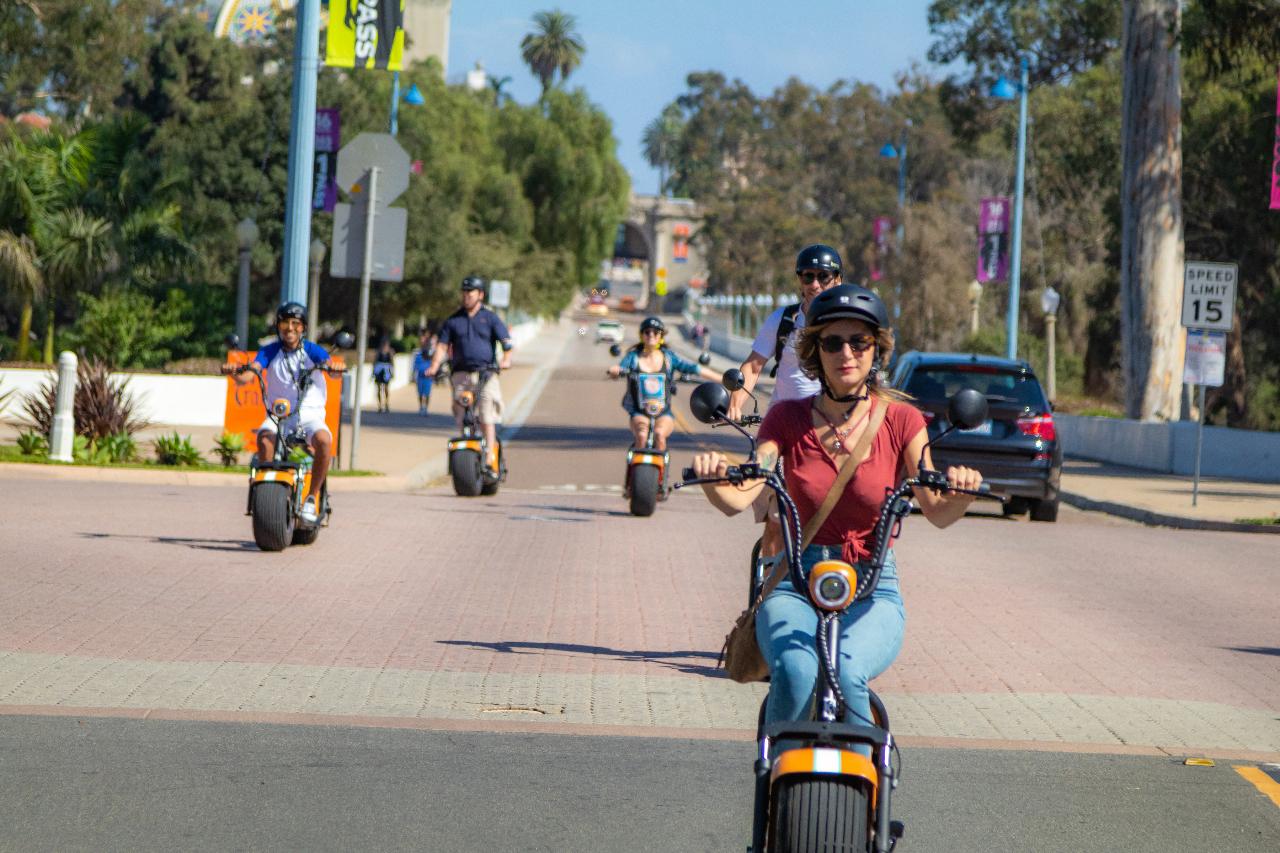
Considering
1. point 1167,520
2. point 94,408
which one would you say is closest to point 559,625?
point 1167,520

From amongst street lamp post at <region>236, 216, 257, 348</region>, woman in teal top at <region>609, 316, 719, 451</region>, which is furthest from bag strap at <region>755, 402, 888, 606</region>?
street lamp post at <region>236, 216, 257, 348</region>

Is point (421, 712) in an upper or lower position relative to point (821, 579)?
lower

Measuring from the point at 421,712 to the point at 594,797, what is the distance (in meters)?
1.70

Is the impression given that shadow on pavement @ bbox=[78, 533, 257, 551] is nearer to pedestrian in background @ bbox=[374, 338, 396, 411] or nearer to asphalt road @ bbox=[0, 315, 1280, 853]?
asphalt road @ bbox=[0, 315, 1280, 853]

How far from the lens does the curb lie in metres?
20.1

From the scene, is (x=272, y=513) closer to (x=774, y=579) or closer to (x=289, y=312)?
(x=289, y=312)

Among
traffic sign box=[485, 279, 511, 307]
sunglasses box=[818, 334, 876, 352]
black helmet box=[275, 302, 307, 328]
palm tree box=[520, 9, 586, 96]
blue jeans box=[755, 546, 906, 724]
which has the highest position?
palm tree box=[520, 9, 586, 96]

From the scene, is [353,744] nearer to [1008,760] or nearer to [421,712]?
[421,712]

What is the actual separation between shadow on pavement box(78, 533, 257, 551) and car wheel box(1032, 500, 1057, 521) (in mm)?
8995

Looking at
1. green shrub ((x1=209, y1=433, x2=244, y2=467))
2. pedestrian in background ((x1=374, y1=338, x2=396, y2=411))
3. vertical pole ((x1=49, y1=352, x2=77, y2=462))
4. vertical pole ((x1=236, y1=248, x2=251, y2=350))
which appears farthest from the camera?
pedestrian in background ((x1=374, y1=338, x2=396, y2=411))

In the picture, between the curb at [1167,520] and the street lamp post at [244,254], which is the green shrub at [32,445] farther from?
the curb at [1167,520]

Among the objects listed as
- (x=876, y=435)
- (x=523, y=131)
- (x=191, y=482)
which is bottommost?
(x=191, y=482)

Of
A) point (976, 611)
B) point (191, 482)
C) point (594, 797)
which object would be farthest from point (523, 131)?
point (594, 797)

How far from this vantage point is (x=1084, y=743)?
772 centimetres
